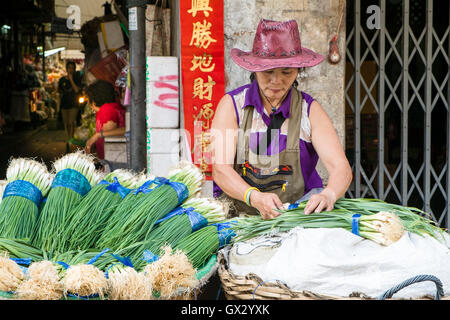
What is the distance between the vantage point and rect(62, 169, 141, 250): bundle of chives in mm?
1949

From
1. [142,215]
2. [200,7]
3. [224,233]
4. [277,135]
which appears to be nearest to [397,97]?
[200,7]

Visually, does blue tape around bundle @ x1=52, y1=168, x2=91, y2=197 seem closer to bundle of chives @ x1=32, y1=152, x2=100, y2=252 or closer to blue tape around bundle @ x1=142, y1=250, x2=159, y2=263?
bundle of chives @ x1=32, y1=152, x2=100, y2=252

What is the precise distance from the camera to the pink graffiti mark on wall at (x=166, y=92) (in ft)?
13.8

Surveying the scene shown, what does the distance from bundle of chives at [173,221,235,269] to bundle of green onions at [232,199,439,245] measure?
0.17 feet

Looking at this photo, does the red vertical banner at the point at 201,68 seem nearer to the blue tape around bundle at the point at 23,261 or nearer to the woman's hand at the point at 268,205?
the woman's hand at the point at 268,205

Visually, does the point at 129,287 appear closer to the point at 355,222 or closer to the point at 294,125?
the point at 355,222

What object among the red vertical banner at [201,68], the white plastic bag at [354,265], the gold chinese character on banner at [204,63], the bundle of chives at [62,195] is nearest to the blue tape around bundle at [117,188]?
the bundle of chives at [62,195]

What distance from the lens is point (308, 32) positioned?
3926mm

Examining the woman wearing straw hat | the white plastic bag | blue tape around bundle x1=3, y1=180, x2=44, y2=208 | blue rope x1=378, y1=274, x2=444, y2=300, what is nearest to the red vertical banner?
the woman wearing straw hat

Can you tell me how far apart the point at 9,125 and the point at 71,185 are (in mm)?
13079

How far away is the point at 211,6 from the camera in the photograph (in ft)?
12.8

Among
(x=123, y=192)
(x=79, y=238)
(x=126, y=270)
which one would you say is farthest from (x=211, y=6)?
(x=126, y=270)

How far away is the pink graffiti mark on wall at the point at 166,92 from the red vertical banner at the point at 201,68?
176 mm

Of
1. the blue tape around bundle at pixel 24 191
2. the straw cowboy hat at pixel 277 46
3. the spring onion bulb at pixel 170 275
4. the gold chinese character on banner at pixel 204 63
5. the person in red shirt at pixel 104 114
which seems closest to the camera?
the spring onion bulb at pixel 170 275
